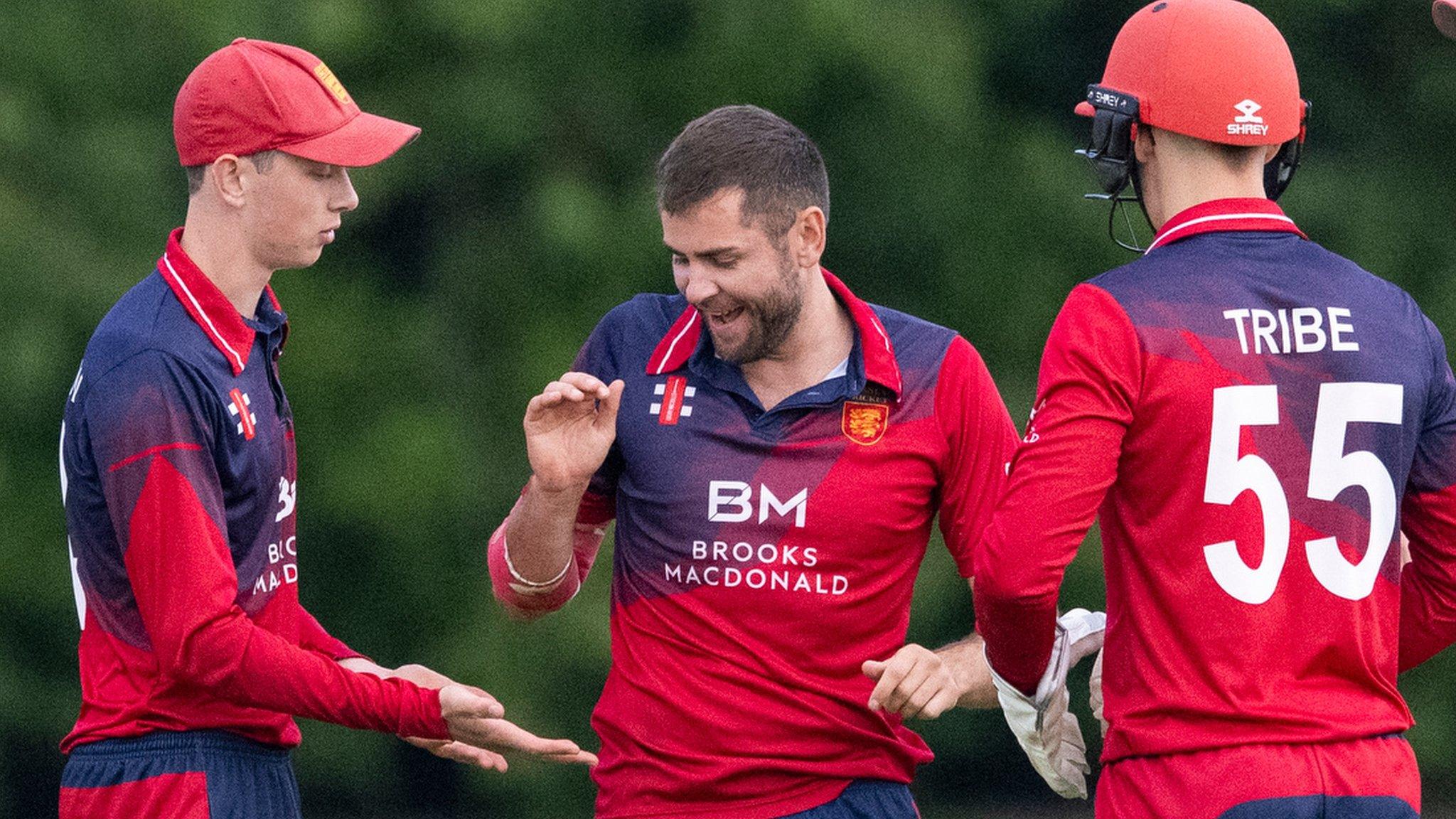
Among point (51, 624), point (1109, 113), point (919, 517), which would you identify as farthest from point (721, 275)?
point (51, 624)

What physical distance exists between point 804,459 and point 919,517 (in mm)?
242

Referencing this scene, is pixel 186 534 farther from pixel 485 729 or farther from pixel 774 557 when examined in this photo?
pixel 774 557

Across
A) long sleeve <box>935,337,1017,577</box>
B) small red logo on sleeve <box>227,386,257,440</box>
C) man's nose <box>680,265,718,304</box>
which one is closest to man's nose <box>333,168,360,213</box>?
small red logo on sleeve <box>227,386,257,440</box>

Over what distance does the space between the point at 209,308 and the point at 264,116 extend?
1.27 ft

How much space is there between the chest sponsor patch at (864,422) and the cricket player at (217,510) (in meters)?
0.75

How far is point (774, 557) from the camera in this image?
130 inches

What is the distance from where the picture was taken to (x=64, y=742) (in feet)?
11.0

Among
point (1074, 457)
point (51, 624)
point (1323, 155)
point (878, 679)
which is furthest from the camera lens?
point (1323, 155)

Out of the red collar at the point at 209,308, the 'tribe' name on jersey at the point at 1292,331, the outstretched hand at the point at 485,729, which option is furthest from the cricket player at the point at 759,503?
the 'tribe' name on jersey at the point at 1292,331

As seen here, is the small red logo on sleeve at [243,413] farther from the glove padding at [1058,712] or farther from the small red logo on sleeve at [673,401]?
the glove padding at [1058,712]

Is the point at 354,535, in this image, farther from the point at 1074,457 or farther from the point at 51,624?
the point at 1074,457

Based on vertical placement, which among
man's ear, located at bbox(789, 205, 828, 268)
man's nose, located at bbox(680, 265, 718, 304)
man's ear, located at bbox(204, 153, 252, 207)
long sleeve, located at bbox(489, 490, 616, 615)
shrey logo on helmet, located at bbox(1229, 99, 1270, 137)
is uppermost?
shrey logo on helmet, located at bbox(1229, 99, 1270, 137)

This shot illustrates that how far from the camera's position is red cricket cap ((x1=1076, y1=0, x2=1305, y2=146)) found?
9.37ft

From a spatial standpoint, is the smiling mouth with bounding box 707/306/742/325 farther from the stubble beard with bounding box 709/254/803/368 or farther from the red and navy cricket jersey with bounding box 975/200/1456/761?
the red and navy cricket jersey with bounding box 975/200/1456/761
